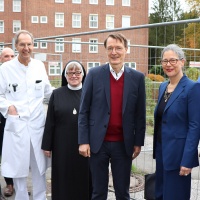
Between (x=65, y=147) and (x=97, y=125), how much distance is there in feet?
2.92

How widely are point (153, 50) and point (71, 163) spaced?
2.41 m

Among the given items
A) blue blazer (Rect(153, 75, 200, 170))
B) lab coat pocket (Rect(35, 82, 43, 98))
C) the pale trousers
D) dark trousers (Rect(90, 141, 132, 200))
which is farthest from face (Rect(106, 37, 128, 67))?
the pale trousers

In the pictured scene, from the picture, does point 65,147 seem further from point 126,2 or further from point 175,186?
point 126,2

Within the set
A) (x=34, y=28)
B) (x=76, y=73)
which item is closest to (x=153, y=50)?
(x=76, y=73)

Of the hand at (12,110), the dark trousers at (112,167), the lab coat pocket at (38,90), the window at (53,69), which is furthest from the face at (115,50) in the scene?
the window at (53,69)

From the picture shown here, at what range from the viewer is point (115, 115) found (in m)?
3.12

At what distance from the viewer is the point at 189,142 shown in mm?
2801

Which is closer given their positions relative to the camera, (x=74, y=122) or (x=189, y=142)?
(x=189, y=142)

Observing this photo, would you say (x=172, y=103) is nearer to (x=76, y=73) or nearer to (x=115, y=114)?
(x=115, y=114)

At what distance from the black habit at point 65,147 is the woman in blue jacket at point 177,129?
1187 millimetres

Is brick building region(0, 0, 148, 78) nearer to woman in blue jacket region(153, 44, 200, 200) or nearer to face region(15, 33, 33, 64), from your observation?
face region(15, 33, 33, 64)

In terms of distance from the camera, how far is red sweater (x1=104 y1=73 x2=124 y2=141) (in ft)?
10.2

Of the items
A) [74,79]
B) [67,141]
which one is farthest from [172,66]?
[67,141]

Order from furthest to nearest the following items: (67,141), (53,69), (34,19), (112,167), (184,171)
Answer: (34,19), (53,69), (67,141), (112,167), (184,171)
